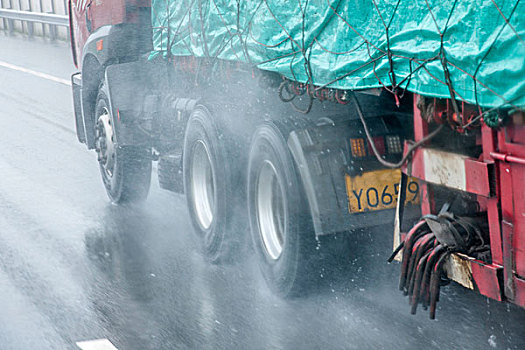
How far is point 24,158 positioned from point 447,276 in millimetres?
8156

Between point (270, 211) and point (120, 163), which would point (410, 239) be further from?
point (120, 163)

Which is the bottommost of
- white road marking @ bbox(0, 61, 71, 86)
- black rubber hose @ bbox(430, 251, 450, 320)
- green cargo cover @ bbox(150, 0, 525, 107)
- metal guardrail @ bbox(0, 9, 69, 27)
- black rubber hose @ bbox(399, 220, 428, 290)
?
black rubber hose @ bbox(430, 251, 450, 320)

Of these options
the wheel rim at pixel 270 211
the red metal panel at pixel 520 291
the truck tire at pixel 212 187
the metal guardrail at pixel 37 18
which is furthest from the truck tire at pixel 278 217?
the metal guardrail at pixel 37 18

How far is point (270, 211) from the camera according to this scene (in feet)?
19.3

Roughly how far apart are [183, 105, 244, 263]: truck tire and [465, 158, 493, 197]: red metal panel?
2.79 m

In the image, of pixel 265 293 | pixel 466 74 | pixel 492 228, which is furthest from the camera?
pixel 265 293

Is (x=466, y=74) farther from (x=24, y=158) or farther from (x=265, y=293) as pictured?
(x=24, y=158)

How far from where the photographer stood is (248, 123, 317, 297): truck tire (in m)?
5.25

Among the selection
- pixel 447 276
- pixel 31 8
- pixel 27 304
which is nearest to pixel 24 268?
pixel 27 304

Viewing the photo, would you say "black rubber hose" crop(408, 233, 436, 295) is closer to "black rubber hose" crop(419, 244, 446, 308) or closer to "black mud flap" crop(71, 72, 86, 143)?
"black rubber hose" crop(419, 244, 446, 308)

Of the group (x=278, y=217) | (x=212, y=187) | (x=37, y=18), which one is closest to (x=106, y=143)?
(x=212, y=187)

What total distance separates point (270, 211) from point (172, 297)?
0.99m

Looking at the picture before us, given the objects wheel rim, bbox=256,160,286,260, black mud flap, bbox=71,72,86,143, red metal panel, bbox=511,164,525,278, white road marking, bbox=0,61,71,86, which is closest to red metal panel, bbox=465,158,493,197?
red metal panel, bbox=511,164,525,278

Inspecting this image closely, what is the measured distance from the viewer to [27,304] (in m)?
5.92
